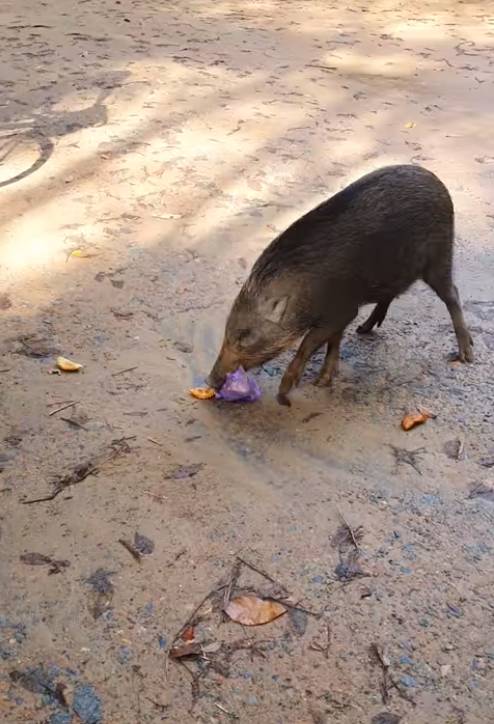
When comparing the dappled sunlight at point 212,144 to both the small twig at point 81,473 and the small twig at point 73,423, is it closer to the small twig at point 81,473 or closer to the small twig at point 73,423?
the small twig at point 73,423

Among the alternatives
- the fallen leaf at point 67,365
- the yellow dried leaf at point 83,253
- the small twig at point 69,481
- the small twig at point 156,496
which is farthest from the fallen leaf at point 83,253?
the small twig at point 156,496

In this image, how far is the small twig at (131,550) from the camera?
284 cm

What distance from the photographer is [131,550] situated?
9.41ft

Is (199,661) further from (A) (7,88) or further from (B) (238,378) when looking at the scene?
(A) (7,88)

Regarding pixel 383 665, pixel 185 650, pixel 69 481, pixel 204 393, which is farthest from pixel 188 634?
pixel 204 393

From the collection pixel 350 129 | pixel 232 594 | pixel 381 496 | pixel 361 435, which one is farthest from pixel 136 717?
pixel 350 129

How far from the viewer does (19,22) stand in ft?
32.4

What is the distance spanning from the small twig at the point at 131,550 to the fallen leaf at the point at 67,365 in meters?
1.15

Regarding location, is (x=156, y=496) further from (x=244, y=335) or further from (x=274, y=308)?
(x=274, y=308)

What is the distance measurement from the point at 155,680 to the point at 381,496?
1165mm

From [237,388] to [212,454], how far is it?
0.38m

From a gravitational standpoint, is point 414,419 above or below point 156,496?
below

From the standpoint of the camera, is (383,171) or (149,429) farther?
(383,171)

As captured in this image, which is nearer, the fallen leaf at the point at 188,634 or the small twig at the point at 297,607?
the fallen leaf at the point at 188,634
